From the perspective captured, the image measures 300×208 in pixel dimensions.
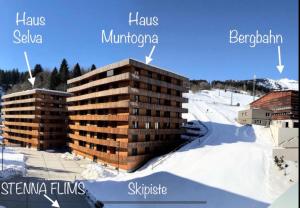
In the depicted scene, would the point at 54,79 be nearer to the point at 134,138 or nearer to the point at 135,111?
the point at 135,111

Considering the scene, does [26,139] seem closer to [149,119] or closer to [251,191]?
Result: [149,119]

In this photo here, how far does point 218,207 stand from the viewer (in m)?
13.6

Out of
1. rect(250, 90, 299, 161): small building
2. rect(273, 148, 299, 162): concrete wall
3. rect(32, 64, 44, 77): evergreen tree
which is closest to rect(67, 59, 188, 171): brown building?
rect(250, 90, 299, 161): small building

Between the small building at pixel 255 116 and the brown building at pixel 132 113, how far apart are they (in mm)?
5618

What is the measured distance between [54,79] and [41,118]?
992cm

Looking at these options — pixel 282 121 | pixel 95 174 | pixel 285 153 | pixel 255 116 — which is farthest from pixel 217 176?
pixel 255 116

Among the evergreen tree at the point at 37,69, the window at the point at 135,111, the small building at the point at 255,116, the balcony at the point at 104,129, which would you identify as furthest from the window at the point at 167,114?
the evergreen tree at the point at 37,69

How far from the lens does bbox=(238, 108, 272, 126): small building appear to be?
27422 millimetres

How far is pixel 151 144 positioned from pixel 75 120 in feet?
41.4

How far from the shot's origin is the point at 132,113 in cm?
2481

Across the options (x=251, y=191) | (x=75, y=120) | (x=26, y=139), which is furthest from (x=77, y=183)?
(x=26, y=139)

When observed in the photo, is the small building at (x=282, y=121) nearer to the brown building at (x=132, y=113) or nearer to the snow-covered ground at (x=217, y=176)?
the snow-covered ground at (x=217, y=176)

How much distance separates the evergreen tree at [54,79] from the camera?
49812 mm

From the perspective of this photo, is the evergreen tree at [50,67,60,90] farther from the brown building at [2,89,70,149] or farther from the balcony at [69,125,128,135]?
the balcony at [69,125,128,135]
